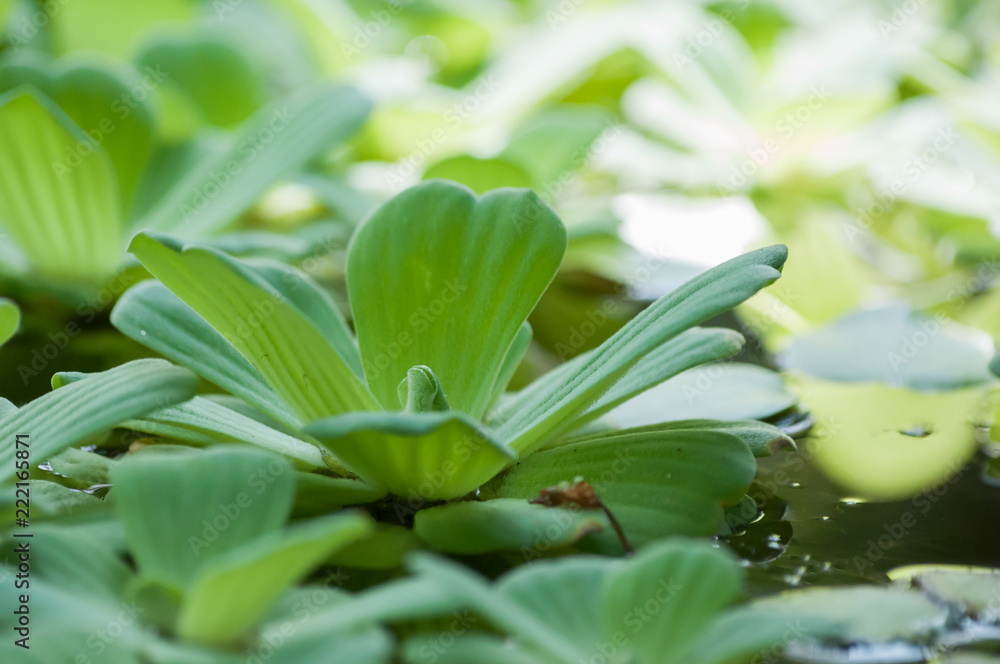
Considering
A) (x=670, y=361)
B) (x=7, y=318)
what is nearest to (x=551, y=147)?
(x=670, y=361)

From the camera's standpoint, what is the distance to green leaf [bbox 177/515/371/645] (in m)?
0.44

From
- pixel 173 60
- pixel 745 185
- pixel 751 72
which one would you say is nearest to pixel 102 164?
pixel 173 60

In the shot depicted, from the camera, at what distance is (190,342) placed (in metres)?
0.76

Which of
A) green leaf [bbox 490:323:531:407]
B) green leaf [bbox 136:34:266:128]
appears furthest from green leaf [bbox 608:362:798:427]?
green leaf [bbox 136:34:266:128]

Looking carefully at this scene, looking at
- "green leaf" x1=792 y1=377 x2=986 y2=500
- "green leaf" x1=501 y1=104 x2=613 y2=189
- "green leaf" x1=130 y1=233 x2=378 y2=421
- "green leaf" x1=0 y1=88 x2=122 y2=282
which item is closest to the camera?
"green leaf" x1=130 y1=233 x2=378 y2=421

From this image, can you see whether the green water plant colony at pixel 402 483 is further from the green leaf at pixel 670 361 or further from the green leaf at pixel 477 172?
the green leaf at pixel 477 172

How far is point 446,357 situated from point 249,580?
357 mm

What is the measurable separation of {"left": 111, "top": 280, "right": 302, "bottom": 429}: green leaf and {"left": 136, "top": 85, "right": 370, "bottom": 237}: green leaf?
399mm

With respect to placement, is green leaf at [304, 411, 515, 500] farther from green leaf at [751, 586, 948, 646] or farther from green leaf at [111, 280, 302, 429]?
green leaf at [751, 586, 948, 646]

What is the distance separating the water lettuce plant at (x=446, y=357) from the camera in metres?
0.67

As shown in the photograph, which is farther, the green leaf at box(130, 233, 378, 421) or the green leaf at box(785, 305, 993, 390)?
the green leaf at box(785, 305, 993, 390)

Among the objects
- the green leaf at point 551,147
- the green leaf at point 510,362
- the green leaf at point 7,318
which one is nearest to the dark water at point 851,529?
the green leaf at point 510,362

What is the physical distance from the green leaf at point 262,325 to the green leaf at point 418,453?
0.06 m

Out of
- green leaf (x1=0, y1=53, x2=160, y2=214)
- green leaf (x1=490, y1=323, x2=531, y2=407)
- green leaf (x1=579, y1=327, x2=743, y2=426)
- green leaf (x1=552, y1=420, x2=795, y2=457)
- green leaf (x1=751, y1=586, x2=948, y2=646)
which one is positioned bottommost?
green leaf (x1=751, y1=586, x2=948, y2=646)
